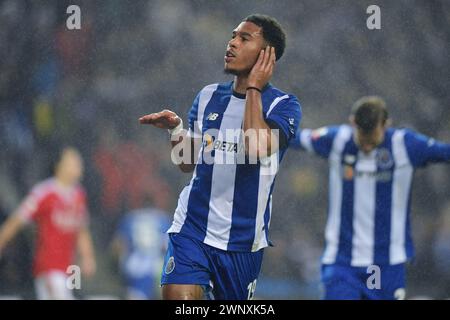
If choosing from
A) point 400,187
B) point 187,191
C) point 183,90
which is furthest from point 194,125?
point 183,90

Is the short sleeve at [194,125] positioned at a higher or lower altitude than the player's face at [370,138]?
higher

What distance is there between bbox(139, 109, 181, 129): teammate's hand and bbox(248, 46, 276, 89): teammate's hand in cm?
44

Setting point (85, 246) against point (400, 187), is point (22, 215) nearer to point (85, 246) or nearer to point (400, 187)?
point (85, 246)

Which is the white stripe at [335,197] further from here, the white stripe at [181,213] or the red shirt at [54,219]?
the red shirt at [54,219]

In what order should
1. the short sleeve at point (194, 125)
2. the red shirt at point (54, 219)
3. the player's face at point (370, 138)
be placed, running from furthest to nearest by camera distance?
the red shirt at point (54, 219) < the player's face at point (370, 138) < the short sleeve at point (194, 125)

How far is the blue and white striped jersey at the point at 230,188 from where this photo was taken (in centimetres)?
450

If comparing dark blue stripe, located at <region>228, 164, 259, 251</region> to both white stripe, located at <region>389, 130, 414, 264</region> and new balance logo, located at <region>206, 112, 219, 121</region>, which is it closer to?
new balance logo, located at <region>206, 112, 219, 121</region>

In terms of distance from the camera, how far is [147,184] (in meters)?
7.75

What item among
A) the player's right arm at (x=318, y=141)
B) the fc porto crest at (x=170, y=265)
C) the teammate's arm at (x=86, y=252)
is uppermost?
the player's right arm at (x=318, y=141)

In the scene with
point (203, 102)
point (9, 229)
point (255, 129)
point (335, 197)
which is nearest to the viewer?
point (255, 129)

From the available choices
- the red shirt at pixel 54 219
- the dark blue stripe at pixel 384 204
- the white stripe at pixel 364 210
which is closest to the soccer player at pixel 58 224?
the red shirt at pixel 54 219

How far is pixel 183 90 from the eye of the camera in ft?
25.6

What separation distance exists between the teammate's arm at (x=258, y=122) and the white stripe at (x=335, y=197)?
1.89m

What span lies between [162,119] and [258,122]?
0.51m
